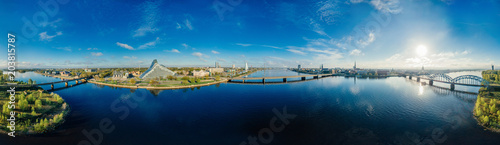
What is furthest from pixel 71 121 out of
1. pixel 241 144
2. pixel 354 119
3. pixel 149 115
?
pixel 354 119

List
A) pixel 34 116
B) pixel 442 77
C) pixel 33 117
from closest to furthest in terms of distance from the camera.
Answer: pixel 33 117
pixel 34 116
pixel 442 77

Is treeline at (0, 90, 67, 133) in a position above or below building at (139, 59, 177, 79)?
below

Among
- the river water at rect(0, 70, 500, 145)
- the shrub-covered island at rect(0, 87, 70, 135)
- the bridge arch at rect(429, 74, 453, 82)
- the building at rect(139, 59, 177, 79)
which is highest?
the building at rect(139, 59, 177, 79)

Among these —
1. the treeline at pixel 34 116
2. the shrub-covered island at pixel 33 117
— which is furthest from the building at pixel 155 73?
the shrub-covered island at pixel 33 117

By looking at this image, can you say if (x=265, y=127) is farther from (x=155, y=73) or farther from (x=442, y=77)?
(x=442, y=77)

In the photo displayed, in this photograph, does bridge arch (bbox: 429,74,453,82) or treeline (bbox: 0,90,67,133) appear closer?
treeline (bbox: 0,90,67,133)

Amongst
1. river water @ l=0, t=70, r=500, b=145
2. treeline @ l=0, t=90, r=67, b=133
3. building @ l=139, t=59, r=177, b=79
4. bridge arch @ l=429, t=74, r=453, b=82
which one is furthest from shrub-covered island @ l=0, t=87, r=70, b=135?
bridge arch @ l=429, t=74, r=453, b=82

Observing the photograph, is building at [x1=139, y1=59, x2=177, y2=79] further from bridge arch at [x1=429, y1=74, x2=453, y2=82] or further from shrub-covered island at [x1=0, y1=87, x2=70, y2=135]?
bridge arch at [x1=429, y1=74, x2=453, y2=82]

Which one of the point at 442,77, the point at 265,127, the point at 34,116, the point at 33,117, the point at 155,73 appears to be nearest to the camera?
the point at 265,127

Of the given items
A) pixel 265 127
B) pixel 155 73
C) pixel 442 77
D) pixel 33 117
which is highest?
pixel 155 73

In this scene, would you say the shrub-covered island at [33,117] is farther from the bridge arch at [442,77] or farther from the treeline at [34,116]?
the bridge arch at [442,77]

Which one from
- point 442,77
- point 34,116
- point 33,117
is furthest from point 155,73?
point 442,77

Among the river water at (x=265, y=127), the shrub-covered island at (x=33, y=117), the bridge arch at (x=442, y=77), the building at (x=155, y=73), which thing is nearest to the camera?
the river water at (x=265, y=127)
